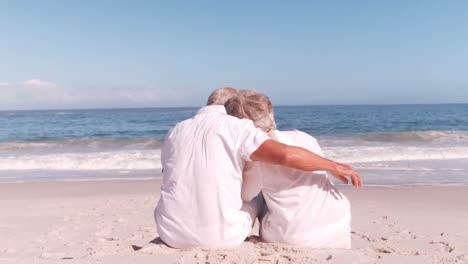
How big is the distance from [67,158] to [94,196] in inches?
238

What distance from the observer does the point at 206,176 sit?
8.55ft

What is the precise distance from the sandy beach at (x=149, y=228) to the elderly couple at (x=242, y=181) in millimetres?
127

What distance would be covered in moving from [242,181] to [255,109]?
1.49 feet

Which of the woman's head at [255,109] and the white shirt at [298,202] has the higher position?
the woman's head at [255,109]

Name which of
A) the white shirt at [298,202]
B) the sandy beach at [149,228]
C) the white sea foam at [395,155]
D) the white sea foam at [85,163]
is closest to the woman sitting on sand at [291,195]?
the white shirt at [298,202]

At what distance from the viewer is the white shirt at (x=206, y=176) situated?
2.61m

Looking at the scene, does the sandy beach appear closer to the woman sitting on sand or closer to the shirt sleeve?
the woman sitting on sand

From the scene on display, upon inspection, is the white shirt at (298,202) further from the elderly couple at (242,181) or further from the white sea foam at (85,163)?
the white sea foam at (85,163)

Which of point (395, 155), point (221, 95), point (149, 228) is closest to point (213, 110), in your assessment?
point (221, 95)

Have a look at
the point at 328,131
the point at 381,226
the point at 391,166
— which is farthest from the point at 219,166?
the point at 328,131

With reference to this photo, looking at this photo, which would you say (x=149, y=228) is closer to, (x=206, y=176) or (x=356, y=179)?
(x=206, y=176)

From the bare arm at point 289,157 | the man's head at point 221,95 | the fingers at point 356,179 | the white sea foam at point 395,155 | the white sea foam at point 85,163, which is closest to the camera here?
the bare arm at point 289,157

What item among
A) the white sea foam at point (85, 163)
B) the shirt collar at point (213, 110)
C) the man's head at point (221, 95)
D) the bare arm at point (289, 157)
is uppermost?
the man's head at point (221, 95)

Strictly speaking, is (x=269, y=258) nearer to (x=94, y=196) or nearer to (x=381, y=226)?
(x=381, y=226)
